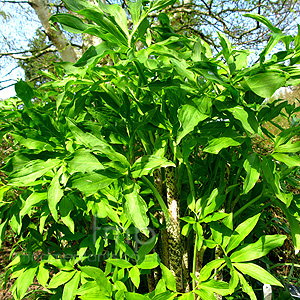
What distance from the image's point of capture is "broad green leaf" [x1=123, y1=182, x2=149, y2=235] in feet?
1.90

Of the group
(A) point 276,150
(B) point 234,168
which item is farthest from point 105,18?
(B) point 234,168

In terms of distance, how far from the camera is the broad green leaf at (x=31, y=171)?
0.63 m

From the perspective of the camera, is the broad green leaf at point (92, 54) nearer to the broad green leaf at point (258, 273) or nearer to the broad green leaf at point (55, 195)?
the broad green leaf at point (55, 195)

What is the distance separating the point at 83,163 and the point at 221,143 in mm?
332

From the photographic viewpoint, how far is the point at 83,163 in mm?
622

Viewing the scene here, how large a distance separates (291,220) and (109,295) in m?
0.56

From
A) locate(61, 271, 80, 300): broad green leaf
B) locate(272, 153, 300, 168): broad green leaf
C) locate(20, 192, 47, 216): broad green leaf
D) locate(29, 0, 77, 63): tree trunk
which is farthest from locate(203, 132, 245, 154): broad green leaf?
locate(29, 0, 77, 63): tree trunk

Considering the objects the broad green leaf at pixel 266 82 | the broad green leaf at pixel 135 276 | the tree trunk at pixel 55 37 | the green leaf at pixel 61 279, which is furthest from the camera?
the tree trunk at pixel 55 37

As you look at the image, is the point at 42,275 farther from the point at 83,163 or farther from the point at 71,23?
the point at 71,23

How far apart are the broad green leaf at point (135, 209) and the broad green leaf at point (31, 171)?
8.2 inches

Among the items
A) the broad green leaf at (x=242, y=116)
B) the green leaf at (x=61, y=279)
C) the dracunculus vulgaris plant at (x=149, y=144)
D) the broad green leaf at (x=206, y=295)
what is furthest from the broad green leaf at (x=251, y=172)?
the green leaf at (x=61, y=279)

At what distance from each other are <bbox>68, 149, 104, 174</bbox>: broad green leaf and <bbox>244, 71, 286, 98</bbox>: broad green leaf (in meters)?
0.37

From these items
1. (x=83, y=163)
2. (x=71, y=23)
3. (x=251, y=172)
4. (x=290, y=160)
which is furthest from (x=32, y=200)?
(x=290, y=160)

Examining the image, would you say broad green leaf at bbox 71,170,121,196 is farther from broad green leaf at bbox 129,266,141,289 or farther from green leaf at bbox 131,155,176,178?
broad green leaf at bbox 129,266,141,289
